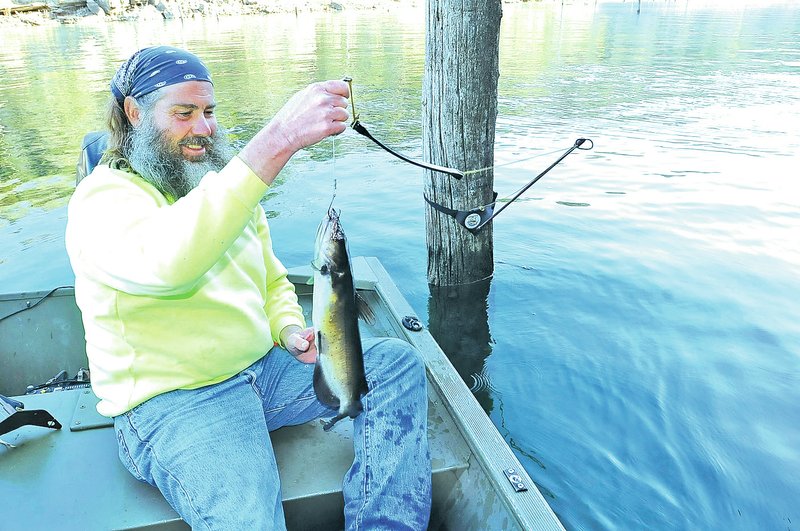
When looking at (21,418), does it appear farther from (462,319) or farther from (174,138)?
(462,319)

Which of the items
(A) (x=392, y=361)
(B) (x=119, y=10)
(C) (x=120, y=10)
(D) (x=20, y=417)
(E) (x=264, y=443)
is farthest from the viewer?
(C) (x=120, y=10)

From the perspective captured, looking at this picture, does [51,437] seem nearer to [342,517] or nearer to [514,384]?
[342,517]

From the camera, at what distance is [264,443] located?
2.67 metres

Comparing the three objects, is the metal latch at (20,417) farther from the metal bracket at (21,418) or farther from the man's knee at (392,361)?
the man's knee at (392,361)

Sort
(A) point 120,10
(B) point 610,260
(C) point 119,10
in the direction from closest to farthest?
(B) point 610,260, (C) point 119,10, (A) point 120,10

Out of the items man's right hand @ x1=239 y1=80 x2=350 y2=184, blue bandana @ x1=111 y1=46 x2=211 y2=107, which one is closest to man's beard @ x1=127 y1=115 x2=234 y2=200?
blue bandana @ x1=111 y1=46 x2=211 y2=107

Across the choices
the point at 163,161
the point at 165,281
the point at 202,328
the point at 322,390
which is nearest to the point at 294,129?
the point at 165,281

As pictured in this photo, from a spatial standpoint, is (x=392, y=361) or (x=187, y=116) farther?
(x=392, y=361)

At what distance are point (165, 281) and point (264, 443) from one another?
90 centimetres

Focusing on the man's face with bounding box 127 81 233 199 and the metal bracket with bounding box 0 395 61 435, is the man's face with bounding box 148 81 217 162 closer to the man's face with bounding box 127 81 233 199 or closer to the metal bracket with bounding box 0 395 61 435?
Answer: the man's face with bounding box 127 81 233 199

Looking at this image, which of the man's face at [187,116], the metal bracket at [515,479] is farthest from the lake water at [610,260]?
the man's face at [187,116]

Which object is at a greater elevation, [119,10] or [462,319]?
[119,10]

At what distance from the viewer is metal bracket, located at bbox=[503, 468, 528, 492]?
8.79 feet

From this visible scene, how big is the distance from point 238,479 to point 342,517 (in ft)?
2.22
